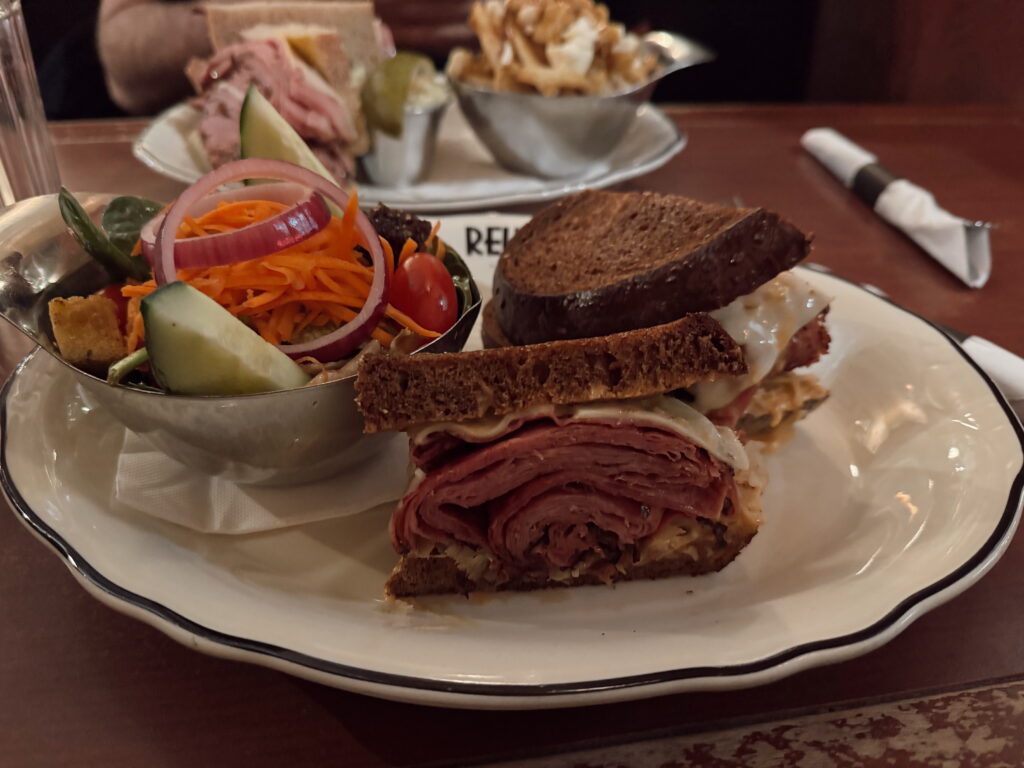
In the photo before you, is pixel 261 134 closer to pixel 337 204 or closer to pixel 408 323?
pixel 337 204

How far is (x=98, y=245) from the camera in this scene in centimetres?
157

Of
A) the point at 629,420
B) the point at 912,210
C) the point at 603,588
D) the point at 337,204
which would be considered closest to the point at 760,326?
the point at 629,420

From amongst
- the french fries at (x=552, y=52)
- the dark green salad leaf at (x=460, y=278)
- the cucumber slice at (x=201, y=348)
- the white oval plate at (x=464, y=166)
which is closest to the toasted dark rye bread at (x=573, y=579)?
the cucumber slice at (x=201, y=348)

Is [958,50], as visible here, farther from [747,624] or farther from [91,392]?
[91,392]

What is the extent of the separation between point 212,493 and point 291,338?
1.15 feet

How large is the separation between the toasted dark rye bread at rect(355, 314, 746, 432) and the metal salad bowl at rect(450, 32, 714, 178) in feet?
6.44

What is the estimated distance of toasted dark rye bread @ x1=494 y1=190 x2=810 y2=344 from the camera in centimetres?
143

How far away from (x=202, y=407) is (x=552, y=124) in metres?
2.12

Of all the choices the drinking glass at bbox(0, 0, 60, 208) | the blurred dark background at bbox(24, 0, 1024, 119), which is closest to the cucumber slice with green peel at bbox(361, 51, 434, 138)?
the drinking glass at bbox(0, 0, 60, 208)

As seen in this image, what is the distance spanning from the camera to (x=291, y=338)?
4.86ft

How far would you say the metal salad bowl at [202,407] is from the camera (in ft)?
4.38

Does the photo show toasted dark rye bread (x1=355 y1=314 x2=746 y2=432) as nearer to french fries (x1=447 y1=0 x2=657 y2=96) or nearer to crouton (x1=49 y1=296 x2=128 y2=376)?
crouton (x1=49 y1=296 x2=128 y2=376)

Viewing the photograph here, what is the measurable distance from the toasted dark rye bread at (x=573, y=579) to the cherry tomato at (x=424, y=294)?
47 cm

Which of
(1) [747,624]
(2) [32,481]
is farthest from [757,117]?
(2) [32,481]
